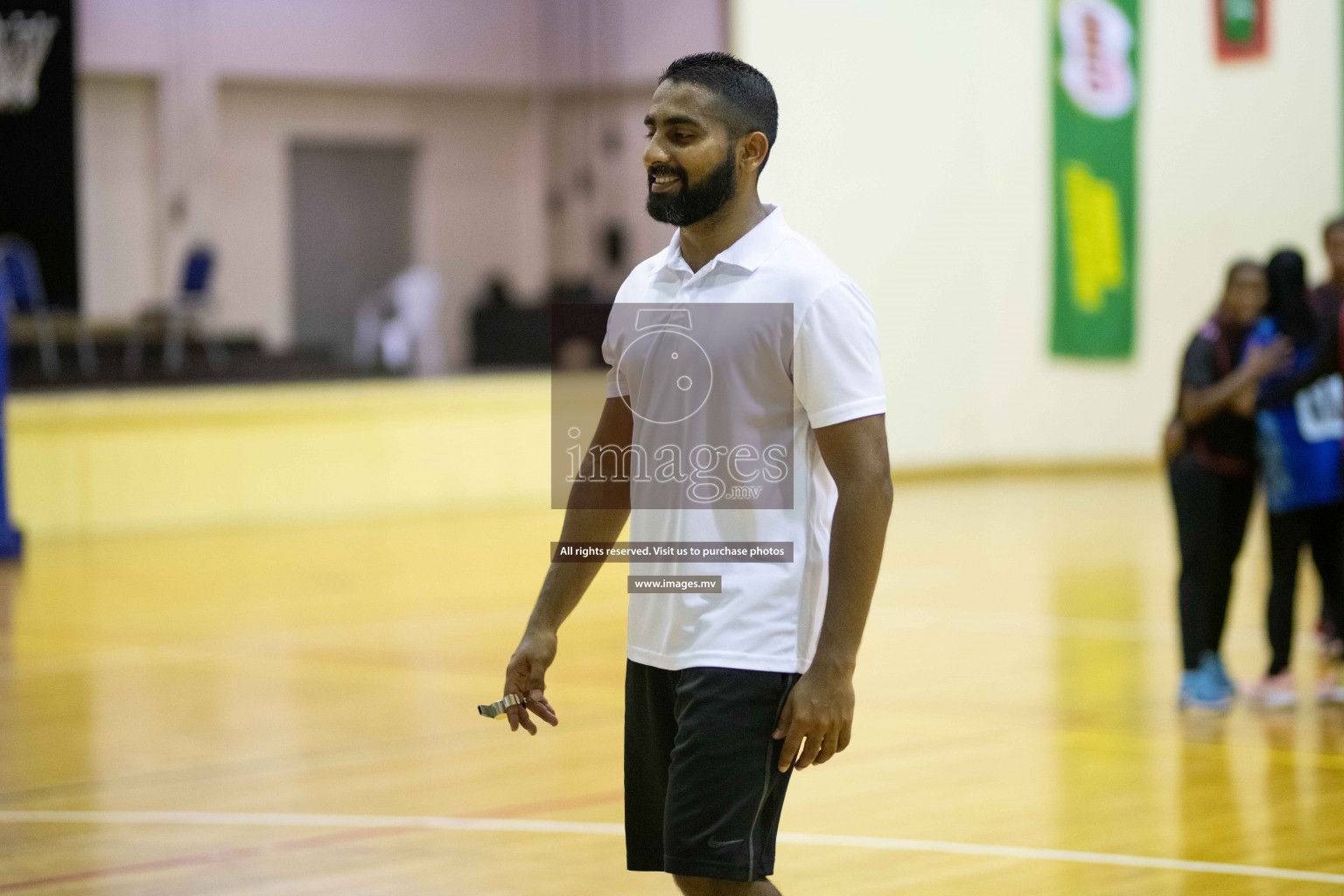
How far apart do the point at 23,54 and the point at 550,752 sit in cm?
1469

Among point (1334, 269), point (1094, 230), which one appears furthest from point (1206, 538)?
point (1094, 230)

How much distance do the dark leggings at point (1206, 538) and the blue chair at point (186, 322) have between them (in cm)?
1246

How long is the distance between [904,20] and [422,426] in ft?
19.5

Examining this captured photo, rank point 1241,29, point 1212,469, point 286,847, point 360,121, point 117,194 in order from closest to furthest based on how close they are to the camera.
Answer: point 286,847 < point 1212,469 < point 1241,29 < point 117,194 < point 360,121

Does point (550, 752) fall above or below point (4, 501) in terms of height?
below

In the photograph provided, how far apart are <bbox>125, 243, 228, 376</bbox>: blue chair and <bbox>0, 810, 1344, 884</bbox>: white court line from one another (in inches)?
491

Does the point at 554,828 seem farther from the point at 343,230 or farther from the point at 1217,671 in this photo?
the point at 343,230

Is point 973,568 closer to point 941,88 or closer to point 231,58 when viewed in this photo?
point 941,88

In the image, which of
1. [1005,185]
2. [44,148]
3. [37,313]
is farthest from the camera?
[44,148]

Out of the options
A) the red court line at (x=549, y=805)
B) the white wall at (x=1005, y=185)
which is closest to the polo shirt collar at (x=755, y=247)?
the red court line at (x=549, y=805)

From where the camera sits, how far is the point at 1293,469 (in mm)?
6352

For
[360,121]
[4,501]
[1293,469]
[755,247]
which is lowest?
[4,501]

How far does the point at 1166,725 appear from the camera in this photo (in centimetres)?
630

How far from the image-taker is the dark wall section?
60.1ft
